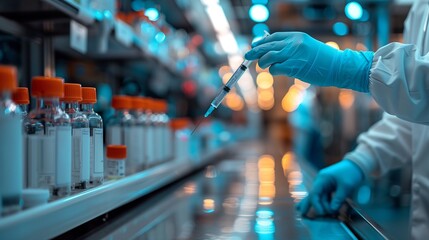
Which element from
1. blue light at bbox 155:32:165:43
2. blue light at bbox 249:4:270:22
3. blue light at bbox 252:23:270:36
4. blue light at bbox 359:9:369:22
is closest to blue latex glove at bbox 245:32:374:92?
blue light at bbox 155:32:165:43

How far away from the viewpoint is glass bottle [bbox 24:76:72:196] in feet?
2.69

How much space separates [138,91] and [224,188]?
692 mm

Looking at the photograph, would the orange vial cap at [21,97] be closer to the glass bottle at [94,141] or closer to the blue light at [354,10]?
the glass bottle at [94,141]

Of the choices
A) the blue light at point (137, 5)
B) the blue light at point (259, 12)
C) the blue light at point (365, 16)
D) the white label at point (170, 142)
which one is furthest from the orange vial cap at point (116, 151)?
the blue light at point (365, 16)

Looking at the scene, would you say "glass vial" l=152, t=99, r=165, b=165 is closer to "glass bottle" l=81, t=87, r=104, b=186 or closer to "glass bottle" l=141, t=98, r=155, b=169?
"glass bottle" l=141, t=98, r=155, b=169

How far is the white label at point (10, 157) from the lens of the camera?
68 centimetres

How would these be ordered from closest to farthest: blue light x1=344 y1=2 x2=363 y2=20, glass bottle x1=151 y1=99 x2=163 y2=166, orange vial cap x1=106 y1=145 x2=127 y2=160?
1. orange vial cap x1=106 y1=145 x2=127 y2=160
2. glass bottle x1=151 y1=99 x2=163 y2=166
3. blue light x1=344 y1=2 x2=363 y2=20

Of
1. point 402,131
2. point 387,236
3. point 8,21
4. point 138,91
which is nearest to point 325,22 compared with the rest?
point 138,91

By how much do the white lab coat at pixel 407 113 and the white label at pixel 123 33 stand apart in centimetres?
99

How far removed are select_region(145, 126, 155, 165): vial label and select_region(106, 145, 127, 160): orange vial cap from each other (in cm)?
35

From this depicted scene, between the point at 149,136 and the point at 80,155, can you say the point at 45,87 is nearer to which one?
the point at 80,155

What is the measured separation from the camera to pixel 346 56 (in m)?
1.19

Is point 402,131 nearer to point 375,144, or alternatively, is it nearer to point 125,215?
point 375,144

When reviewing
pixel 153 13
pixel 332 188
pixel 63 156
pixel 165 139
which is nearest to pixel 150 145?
pixel 165 139
